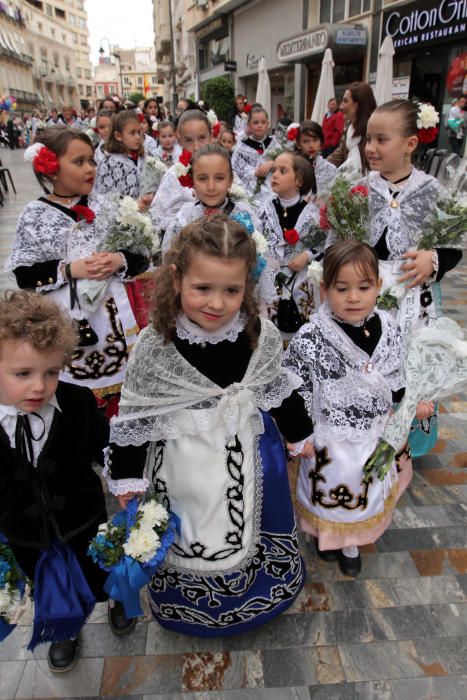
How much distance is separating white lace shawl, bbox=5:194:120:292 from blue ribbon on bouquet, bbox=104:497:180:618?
143 centimetres

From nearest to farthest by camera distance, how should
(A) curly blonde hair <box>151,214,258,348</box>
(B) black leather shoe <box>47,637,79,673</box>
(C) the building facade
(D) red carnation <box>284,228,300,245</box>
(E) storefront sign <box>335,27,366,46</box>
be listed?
(A) curly blonde hair <box>151,214,258,348</box> < (B) black leather shoe <box>47,637,79,673</box> < (D) red carnation <box>284,228,300,245</box> < (E) storefront sign <box>335,27,366,46</box> < (C) the building facade

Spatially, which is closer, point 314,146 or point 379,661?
point 379,661

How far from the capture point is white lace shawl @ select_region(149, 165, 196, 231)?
4147 mm

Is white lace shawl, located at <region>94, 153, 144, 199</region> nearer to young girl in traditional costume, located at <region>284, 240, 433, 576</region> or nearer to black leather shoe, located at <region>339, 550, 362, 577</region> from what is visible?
young girl in traditional costume, located at <region>284, 240, 433, 576</region>

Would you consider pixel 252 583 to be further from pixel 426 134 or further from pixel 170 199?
pixel 170 199

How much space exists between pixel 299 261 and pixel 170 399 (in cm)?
204

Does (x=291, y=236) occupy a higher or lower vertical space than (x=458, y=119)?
lower

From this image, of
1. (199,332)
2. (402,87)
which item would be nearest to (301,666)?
(199,332)

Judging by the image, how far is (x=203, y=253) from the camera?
5.29ft

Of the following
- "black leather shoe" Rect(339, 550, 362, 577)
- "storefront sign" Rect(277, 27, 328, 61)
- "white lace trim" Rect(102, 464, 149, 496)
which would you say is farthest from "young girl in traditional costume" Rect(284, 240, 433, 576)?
"storefront sign" Rect(277, 27, 328, 61)

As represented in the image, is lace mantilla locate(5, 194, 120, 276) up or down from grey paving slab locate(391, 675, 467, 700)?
up

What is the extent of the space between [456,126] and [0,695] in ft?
42.4

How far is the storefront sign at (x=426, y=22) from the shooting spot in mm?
12305

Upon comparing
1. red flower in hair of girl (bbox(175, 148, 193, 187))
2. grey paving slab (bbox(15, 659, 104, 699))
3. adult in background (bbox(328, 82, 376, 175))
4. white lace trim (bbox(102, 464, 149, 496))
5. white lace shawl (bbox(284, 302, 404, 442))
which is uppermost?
adult in background (bbox(328, 82, 376, 175))
